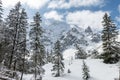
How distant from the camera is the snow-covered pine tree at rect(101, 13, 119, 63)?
4853 cm

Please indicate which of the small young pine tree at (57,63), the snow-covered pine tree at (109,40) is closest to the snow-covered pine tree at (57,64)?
the small young pine tree at (57,63)

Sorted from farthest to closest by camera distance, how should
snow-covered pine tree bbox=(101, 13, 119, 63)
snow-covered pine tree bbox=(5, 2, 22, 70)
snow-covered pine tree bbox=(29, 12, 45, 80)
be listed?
snow-covered pine tree bbox=(101, 13, 119, 63) < snow-covered pine tree bbox=(29, 12, 45, 80) < snow-covered pine tree bbox=(5, 2, 22, 70)

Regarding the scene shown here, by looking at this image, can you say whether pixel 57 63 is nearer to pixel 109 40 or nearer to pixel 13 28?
pixel 109 40

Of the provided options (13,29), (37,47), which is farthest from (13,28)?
(37,47)

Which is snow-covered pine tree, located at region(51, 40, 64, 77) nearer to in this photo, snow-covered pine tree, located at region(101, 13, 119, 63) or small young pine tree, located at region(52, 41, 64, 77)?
small young pine tree, located at region(52, 41, 64, 77)

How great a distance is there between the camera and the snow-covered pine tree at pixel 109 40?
1911 inches

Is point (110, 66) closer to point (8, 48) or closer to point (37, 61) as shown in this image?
point (37, 61)

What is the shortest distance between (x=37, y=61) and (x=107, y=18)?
24.7m

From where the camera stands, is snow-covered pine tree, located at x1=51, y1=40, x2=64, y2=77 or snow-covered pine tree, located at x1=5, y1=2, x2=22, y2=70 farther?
snow-covered pine tree, located at x1=51, y1=40, x2=64, y2=77

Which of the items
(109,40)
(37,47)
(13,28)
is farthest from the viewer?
Answer: (109,40)

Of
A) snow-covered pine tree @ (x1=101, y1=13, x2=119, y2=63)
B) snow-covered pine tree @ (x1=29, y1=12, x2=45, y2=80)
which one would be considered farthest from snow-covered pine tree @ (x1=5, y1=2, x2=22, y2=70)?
snow-covered pine tree @ (x1=101, y1=13, x2=119, y2=63)

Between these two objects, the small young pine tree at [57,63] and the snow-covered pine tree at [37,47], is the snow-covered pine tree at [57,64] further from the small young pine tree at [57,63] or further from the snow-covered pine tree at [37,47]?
the snow-covered pine tree at [37,47]

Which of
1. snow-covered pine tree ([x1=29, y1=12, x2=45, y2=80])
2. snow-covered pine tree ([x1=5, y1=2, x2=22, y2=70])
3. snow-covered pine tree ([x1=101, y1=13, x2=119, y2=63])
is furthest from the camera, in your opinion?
snow-covered pine tree ([x1=101, y1=13, x2=119, y2=63])

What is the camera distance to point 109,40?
49281 millimetres
